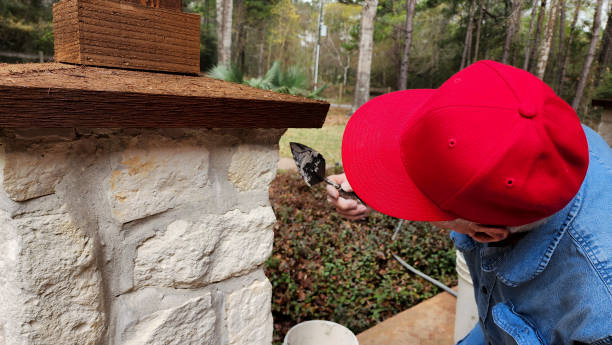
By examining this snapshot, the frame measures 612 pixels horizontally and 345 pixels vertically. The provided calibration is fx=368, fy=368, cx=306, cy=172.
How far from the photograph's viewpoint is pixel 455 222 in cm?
89

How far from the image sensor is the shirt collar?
88 centimetres

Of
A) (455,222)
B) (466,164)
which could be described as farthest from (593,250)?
(466,164)

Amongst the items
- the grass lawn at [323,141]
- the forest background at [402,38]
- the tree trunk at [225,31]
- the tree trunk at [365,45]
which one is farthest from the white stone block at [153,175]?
the tree trunk at [225,31]

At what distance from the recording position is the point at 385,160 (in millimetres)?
888

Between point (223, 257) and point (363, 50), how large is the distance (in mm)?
7672

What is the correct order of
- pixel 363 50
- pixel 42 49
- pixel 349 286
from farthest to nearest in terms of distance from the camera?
pixel 42 49 < pixel 363 50 < pixel 349 286

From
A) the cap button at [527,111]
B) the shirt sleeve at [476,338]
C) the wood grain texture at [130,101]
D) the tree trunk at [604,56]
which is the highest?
the tree trunk at [604,56]

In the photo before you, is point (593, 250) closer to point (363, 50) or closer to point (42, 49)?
point (363, 50)

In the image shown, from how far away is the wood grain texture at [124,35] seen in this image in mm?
802

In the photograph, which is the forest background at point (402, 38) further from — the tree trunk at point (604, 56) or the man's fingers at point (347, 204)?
the man's fingers at point (347, 204)

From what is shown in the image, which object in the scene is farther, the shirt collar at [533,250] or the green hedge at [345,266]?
the green hedge at [345,266]

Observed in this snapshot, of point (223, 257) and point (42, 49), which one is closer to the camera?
point (223, 257)

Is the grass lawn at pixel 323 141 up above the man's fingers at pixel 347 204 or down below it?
below

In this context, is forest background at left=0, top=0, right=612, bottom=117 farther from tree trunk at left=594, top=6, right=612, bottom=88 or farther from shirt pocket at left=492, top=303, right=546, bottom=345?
shirt pocket at left=492, top=303, right=546, bottom=345
